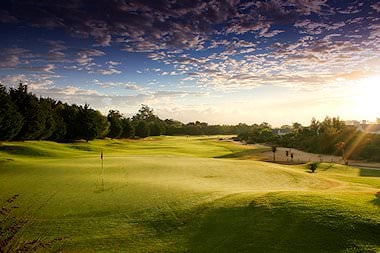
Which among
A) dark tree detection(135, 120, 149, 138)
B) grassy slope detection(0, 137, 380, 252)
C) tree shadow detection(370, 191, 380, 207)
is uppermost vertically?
dark tree detection(135, 120, 149, 138)

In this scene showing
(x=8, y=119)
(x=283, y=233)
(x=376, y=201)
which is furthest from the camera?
(x=8, y=119)

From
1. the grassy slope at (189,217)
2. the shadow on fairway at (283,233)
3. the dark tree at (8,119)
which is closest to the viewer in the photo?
the shadow on fairway at (283,233)

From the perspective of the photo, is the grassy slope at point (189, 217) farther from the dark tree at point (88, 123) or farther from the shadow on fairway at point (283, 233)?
the dark tree at point (88, 123)

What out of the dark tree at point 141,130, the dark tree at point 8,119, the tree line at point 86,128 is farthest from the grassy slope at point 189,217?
the dark tree at point 141,130

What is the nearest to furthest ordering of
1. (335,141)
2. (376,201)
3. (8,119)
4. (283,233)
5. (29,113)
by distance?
1. (283,233)
2. (376,201)
3. (8,119)
4. (29,113)
5. (335,141)

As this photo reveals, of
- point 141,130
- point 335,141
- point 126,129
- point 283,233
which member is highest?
point 126,129

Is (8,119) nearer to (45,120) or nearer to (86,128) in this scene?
(45,120)

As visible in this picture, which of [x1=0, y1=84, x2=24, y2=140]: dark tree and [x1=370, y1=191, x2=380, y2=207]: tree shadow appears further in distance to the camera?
[x1=0, y1=84, x2=24, y2=140]: dark tree

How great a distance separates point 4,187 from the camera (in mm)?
20516

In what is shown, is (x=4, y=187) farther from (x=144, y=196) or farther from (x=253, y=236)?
(x=253, y=236)

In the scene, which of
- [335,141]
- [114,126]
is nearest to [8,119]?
[114,126]

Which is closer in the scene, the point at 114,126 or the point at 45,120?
the point at 45,120

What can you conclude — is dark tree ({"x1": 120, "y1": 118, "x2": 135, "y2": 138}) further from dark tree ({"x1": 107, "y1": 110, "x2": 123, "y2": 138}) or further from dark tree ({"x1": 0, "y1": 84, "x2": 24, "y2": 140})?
dark tree ({"x1": 0, "y1": 84, "x2": 24, "y2": 140})

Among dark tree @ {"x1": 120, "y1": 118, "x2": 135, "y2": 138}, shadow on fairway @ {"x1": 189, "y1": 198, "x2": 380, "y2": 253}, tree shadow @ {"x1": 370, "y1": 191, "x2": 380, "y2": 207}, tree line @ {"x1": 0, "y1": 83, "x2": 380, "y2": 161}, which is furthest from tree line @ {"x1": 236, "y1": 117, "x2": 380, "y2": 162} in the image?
shadow on fairway @ {"x1": 189, "y1": 198, "x2": 380, "y2": 253}
